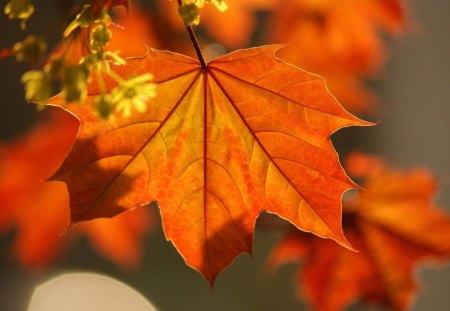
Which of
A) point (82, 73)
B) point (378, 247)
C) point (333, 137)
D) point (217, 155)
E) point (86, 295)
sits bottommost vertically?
point (86, 295)

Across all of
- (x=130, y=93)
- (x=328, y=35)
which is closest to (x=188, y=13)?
(x=130, y=93)

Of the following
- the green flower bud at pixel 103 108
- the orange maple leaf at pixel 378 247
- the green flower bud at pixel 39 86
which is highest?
the green flower bud at pixel 39 86

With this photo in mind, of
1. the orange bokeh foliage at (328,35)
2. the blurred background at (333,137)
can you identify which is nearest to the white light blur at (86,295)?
the blurred background at (333,137)

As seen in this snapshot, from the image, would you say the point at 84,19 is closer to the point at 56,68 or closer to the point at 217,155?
the point at 56,68

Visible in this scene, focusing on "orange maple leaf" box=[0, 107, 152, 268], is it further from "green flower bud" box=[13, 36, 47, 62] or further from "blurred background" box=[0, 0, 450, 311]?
"blurred background" box=[0, 0, 450, 311]

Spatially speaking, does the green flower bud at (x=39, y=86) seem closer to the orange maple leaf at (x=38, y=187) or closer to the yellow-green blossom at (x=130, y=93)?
the yellow-green blossom at (x=130, y=93)

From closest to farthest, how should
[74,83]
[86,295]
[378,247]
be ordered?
[74,83], [378,247], [86,295]
